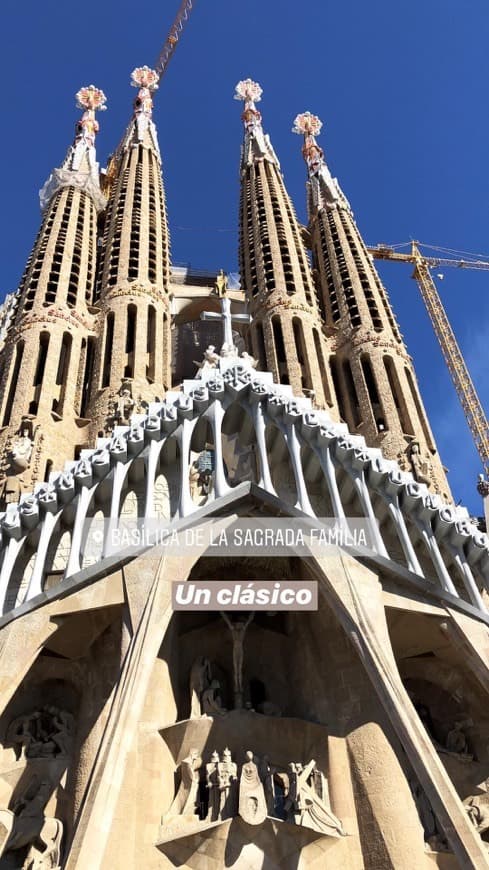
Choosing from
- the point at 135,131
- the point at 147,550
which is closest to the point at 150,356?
the point at 147,550

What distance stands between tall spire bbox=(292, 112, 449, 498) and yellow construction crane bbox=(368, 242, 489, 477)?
10.4m

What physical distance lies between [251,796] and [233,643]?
252 centimetres

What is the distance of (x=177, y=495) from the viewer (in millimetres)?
12469

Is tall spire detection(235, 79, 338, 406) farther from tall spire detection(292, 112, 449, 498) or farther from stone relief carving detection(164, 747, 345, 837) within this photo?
stone relief carving detection(164, 747, 345, 837)

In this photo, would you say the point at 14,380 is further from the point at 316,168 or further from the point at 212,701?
the point at 316,168

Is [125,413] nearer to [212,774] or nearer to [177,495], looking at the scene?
[177,495]

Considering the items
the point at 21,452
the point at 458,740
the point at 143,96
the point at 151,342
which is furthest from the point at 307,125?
the point at 458,740

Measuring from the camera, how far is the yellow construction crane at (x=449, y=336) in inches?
1228

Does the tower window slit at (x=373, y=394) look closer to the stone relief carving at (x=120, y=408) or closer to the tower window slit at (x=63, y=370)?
the stone relief carving at (x=120, y=408)

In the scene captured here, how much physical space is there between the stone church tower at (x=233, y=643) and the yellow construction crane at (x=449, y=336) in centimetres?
1582

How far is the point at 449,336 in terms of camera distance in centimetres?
3497

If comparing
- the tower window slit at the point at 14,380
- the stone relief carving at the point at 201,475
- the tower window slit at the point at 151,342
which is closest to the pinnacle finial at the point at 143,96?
the tower window slit at the point at 151,342

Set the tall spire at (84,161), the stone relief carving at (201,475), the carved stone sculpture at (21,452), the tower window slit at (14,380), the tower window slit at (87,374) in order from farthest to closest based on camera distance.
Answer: the tall spire at (84,161) < the tower window slit at (87,374) < the tower window slit at (14,380) < the carved stone sculpture at (21,452) < the stone relief carving at (201,475)

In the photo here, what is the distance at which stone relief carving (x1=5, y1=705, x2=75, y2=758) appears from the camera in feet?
36.1
